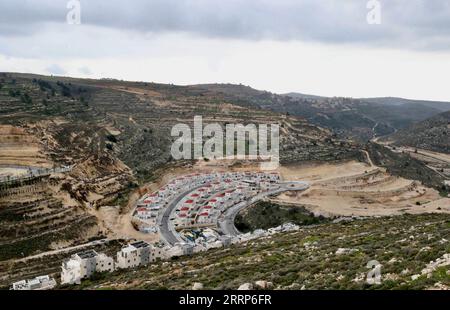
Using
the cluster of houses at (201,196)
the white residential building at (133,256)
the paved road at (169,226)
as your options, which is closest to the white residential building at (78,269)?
the white residential building at (133,256)

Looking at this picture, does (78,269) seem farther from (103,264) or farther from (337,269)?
(337,269)

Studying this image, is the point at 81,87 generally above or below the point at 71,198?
above

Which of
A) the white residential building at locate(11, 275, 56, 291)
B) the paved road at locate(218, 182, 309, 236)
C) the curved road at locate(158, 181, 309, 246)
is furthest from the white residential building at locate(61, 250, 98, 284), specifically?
the paved road at locate(218, 182, 309, 236)

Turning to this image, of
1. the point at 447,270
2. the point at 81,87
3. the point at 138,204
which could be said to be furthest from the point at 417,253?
the point at 81,87

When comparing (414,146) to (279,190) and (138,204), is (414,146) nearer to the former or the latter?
(279,190)

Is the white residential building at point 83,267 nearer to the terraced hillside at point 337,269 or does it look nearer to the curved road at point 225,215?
the terraced hillside at point 337,269

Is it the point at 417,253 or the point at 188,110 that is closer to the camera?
the point at 417,253

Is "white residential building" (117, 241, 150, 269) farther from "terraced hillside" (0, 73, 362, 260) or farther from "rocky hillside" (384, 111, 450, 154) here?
"rocky hillside" (384, 111, 450, 154)
